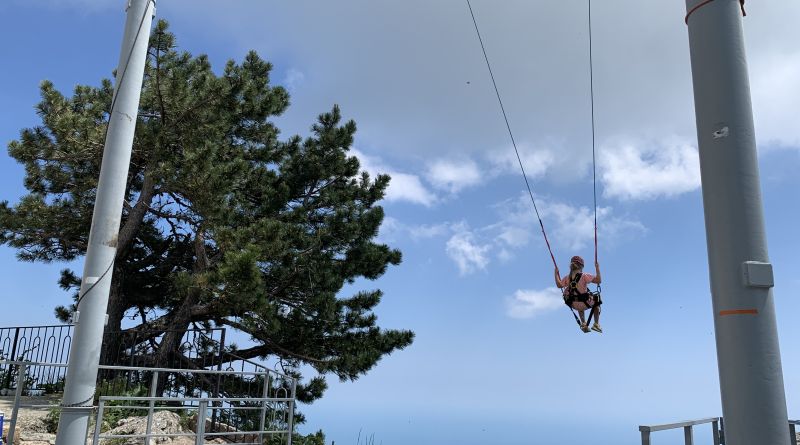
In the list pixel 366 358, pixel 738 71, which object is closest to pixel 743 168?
pixel 738 71

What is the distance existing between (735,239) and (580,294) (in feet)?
15.1

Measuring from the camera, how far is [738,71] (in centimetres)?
449

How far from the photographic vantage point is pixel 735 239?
4.20 metres

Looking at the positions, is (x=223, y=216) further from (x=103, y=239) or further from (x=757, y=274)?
(x=757, y=274)

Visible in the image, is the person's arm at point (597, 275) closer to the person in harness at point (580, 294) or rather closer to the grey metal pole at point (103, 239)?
the person in harness at point (580, 294)

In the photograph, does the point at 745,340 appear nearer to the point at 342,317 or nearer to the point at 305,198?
the point at 342,317

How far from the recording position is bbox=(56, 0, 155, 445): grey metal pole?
732 centimetres

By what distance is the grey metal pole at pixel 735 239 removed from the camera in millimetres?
4066

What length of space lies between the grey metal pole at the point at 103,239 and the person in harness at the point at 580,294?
5.74 metres

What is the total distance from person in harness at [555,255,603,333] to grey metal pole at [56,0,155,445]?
5742 mm

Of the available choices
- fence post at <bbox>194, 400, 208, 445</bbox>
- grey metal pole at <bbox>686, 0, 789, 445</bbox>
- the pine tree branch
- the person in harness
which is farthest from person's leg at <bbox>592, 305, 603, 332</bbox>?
the pine tree branch

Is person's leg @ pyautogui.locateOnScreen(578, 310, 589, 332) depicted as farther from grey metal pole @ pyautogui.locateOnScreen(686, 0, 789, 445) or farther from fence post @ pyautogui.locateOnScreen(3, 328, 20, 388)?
fence post @ pyautogui.locateOnScreen(3, 328, 20, 388)

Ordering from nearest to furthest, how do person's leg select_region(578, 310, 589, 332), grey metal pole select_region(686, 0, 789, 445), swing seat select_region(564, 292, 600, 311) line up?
grey metal pole select_region(686, 0, 789, 445) → swing seat select_region(564, 292, 600, 311) → person's leg select_region(578, 310, 589, 332)

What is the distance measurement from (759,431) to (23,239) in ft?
61.6
